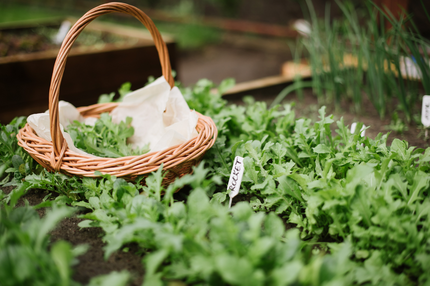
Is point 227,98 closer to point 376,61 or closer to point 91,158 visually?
point 376,61

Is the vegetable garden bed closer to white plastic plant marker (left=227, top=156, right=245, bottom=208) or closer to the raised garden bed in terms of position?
white plastic plant marker (left=227, top=156, right=245, bottom=208)

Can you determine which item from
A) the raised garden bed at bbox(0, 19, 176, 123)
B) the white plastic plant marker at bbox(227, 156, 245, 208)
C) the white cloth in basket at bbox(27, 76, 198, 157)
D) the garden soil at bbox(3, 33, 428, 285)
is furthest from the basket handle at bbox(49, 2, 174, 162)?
the raised garden bed at bbox(0, 19, 176, 123)

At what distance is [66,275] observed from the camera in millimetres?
492

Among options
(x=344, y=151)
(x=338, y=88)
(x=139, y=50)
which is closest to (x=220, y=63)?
(x=139, y=50)

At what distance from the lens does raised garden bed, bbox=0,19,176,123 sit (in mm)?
1878

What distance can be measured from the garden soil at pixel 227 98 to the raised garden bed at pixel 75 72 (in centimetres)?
90

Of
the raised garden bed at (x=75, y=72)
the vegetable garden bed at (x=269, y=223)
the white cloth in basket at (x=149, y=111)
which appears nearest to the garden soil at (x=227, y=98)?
the vegetable garden bed at (x=269, y=223)

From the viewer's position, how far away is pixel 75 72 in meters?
2.05

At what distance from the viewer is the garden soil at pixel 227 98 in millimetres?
715

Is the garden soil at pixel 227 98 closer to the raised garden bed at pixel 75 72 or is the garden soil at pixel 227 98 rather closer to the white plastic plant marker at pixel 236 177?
the white plastic plant marker at pixel 236 177

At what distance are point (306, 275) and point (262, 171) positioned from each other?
417mm

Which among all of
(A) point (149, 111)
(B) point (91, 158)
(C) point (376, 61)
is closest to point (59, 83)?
(B) point (91, 158)

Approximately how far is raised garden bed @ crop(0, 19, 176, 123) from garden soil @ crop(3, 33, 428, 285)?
90 cm

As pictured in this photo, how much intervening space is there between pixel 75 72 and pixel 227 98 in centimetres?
105
